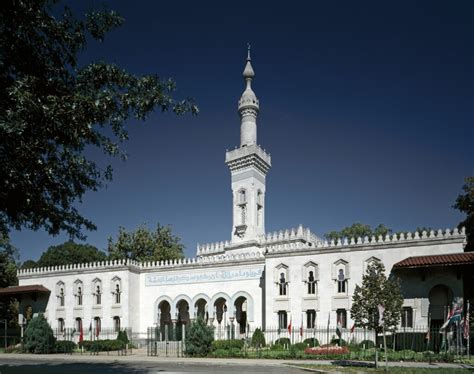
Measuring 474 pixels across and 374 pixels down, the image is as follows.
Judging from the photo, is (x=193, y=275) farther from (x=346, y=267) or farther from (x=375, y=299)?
(x=375, y=299)

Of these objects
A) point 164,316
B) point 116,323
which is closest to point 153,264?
point 164,316

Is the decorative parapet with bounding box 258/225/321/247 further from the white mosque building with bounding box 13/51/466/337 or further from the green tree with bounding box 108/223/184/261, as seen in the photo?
the green tree with bounding box 108/223/184/261

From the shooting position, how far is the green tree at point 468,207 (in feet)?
125

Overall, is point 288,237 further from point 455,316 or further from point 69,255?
point 69,255

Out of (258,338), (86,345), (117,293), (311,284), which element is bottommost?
(86,345)

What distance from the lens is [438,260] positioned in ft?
93.3

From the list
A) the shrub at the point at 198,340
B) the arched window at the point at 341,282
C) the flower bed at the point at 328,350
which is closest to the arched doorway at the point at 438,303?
the arched window at the point at 341,282

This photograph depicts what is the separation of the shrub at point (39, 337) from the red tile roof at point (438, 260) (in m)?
22.5

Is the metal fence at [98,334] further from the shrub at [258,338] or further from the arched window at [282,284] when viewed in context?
the arched window at [282,284]

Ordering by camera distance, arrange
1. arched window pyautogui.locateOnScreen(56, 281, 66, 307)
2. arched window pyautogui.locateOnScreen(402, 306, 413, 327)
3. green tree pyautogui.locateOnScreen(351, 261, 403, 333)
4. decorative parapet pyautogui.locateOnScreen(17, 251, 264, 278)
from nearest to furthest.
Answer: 1. green tree pyautogui.locateOnScreen(351, 261, 403, 333)
2. arched window pyautogui.locateOnScreen(402, 306, 413, 327)
3. decorative parapet pyautogui.locateOnScreen(17, 251, 264, 278)
4. arched window pyautogui.locateOnScreen(56, 281, 66, 307)

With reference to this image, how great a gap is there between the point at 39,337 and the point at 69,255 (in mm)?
34974

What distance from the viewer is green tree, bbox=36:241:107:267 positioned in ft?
215

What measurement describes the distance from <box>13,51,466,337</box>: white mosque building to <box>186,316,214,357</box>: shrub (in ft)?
28.8

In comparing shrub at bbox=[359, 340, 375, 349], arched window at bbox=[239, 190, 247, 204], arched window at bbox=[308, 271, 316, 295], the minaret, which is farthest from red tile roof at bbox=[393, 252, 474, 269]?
arched window at bbox=[239, 190, 247, 204]
